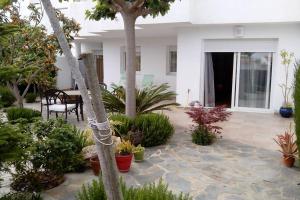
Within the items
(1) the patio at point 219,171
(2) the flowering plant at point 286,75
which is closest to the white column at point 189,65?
(2) the flowering plant at point 286,75

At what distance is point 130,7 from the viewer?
309 inches

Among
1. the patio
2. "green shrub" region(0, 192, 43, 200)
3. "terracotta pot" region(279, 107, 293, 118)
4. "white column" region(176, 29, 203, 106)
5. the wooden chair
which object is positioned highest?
"white column" region(176, 29, 203, 106)

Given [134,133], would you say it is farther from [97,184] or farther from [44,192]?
[97,184]

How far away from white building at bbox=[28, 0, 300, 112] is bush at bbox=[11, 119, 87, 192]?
25.8 ft

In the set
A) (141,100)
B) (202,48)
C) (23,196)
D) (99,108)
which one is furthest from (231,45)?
(99,108)

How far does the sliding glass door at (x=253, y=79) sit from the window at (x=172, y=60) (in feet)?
14.9

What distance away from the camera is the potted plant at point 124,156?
5.79 metres

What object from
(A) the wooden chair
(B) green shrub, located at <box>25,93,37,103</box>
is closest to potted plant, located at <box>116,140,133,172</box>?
(A) the wooden chair

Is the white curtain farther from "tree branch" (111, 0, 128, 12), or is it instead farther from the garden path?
"tree branch" (111, 0, 128, 12)

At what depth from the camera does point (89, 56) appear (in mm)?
2014

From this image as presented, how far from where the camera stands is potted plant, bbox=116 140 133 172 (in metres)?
5.79

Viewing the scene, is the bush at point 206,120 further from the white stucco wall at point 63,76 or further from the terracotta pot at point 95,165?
the white stucco wall at point 63,76

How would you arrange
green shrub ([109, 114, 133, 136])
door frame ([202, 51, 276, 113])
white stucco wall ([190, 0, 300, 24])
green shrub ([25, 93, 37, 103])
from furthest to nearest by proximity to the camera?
green shrub ([25, 93, 37, 103]), door frame ([202, 51, 276, 113]), white stucco wall ([190, 0, 300, 24]), green shrub ([109, 114, 133, 136])

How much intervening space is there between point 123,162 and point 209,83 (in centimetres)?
854
